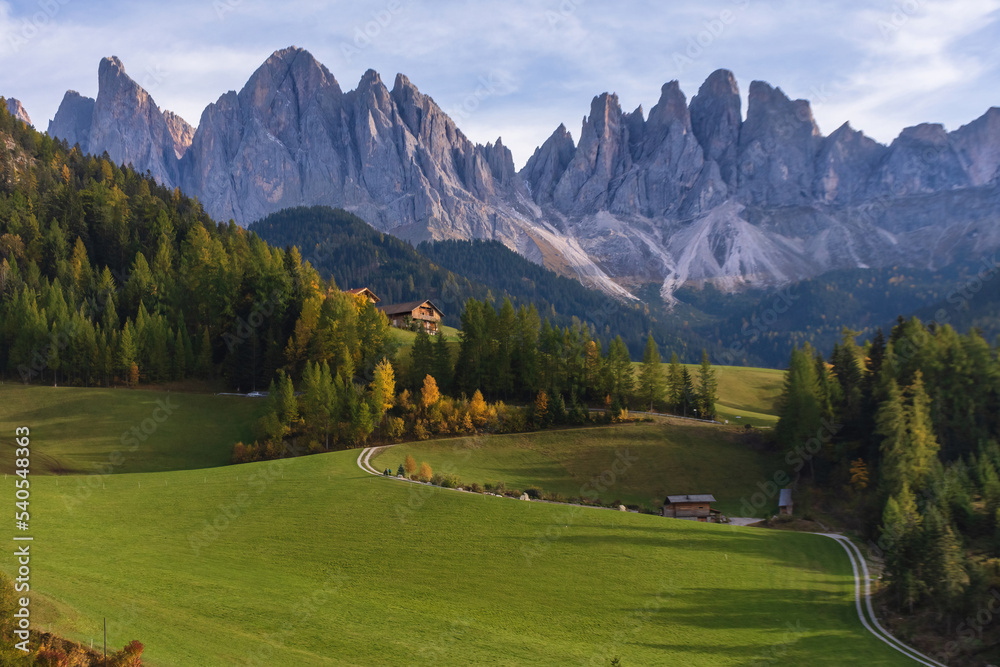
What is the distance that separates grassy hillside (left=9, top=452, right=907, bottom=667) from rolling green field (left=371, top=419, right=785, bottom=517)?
42.5 ft

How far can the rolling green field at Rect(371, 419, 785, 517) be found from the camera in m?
66.1

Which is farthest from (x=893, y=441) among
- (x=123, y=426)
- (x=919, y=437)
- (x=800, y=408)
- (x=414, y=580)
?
(x=123, y=426)

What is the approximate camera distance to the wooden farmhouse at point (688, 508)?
59531 millimetres

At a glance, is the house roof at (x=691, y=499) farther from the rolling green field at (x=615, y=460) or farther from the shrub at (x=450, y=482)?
the shrub at (x=450, y=482)

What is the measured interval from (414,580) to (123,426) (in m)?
50.9

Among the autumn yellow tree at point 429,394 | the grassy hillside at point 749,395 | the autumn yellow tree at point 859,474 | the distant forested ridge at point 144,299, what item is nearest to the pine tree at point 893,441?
the autumn yellow tree at point 859,474

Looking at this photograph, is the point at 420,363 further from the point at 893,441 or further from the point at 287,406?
the point at 893,441

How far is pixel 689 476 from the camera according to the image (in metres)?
70.3

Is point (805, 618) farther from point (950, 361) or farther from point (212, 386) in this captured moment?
point (212, 386)

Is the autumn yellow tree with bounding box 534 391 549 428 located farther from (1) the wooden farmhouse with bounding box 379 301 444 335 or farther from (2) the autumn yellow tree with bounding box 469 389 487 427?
(1) the wooden farmhouse with bounding box 379 301 444 335

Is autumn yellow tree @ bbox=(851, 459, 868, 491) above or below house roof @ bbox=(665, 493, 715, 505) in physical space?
above

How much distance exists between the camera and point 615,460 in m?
72.1

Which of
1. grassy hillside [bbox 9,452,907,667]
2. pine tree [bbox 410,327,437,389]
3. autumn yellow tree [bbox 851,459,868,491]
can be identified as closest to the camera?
grassy hillside [bbox 9,452,907,667]

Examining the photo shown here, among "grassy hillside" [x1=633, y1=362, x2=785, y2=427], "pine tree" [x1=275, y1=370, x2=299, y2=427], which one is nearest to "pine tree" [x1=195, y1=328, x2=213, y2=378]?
"pine tree" [x1=275, y1=370, x2=299, y2=427]
